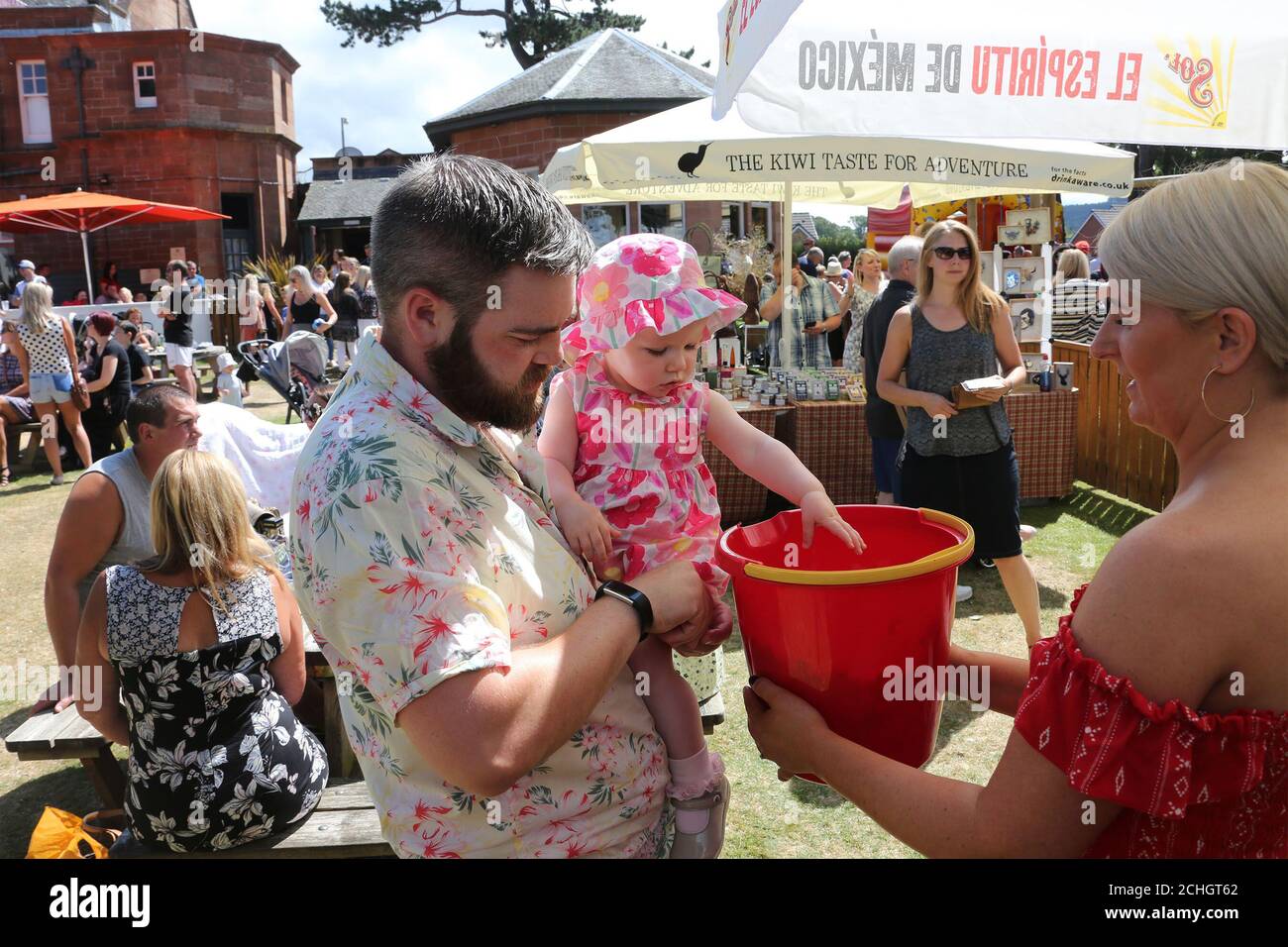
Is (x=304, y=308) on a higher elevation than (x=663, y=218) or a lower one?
lower

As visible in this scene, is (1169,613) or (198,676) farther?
(198,676)

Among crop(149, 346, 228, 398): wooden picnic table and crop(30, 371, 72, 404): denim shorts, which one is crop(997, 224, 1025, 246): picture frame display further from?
crop(149, 346, 228, 398): wooden picnic table

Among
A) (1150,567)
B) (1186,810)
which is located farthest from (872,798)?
(1150,567)

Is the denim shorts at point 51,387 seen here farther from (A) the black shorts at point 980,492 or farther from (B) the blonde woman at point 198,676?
(A) the black shorts at point 980,492

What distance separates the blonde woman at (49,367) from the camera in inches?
383

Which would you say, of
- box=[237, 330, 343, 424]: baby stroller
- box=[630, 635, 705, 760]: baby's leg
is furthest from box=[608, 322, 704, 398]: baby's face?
box=[237, 330, 343, 424]: baby stroller

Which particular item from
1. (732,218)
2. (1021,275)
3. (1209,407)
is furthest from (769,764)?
(732,218)

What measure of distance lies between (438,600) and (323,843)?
83.0 inches

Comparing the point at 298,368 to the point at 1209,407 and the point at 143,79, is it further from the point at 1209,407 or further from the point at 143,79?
the point at 143,79

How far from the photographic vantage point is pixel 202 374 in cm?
1906

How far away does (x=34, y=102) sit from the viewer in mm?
29531
